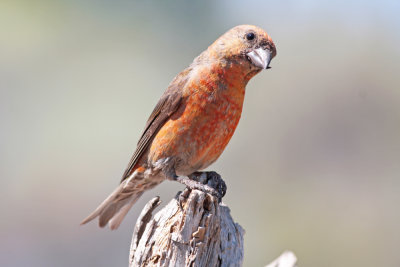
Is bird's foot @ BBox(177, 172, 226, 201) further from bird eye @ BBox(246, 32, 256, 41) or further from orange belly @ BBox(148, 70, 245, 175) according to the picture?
bird eye @ BBox(246, 32, 256, 41)

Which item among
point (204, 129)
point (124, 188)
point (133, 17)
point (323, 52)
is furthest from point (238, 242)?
point (133, 17)

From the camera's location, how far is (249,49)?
12.5ft

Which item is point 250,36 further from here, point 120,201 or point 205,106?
point 120,201

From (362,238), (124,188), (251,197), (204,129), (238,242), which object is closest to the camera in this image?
(238,242)

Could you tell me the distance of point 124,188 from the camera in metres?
4.19

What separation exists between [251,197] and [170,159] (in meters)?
3.18

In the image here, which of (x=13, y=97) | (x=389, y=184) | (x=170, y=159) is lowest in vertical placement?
(x=389, y=184)

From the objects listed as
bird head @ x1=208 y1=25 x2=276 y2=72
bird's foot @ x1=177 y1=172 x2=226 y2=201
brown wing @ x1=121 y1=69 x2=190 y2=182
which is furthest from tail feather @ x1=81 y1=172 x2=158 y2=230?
bird head @ x1=208 y1=25 x2=276 y2=72

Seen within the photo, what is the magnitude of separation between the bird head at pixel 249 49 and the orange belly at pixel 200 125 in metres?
0.22

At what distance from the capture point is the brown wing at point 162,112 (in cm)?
386

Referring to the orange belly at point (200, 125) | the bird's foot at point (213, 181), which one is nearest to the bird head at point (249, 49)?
the orange belly at point (200, 125)

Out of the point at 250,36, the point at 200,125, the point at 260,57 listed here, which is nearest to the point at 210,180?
the point at 200,125

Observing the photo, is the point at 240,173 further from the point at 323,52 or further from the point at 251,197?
the point at 323,52

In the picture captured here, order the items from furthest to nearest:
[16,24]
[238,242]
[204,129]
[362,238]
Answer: [16,24]
[362,238]
[204,129]
[238,242]
